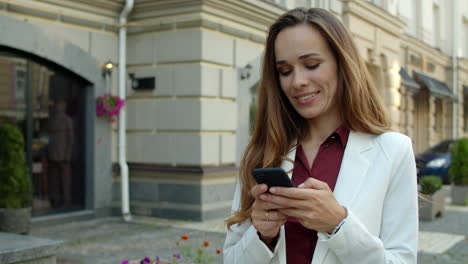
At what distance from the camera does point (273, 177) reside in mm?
1466

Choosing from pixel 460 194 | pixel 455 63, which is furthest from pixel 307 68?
pixel 455 63

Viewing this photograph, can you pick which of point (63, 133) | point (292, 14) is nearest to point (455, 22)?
point (63, 133)

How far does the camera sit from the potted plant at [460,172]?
11.1 m

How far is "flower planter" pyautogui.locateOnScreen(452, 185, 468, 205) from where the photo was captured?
11.3 m

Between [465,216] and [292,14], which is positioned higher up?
[292,14]

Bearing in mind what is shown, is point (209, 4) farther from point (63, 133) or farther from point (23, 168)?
point (23, 168)

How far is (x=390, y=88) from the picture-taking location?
15883mm

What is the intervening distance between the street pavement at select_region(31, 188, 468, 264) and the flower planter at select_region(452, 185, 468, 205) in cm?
188

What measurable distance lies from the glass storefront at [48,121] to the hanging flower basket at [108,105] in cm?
36

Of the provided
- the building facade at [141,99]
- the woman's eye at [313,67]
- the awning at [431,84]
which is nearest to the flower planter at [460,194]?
the building facade at [141,99]

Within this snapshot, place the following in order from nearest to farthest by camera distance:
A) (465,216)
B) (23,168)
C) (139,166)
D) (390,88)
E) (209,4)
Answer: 1. (23,168)
2. (209,4)
3. (139,166)
4. (465,216)
5. (390,88)

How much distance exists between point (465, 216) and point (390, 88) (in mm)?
6736

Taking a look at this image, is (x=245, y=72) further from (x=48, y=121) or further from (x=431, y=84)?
(x=431, y=84)

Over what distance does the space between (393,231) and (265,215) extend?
42 cm
